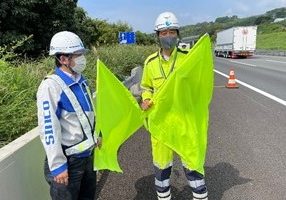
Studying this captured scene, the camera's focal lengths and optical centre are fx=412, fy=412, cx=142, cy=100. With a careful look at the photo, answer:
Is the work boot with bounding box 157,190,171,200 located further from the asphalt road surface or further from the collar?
the collar

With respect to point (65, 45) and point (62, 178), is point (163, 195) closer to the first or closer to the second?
point (62, 178)

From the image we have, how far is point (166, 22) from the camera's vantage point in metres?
4.34

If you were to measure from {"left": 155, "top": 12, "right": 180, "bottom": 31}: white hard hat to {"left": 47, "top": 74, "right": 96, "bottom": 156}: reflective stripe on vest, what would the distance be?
1386 millimetres

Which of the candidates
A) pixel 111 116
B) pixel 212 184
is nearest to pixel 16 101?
pixel 111 116

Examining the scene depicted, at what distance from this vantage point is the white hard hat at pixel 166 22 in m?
4.34

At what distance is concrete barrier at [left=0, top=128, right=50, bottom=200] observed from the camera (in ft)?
11.3

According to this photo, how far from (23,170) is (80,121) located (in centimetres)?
76

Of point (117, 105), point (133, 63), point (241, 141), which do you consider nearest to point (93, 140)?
point (117, 105)

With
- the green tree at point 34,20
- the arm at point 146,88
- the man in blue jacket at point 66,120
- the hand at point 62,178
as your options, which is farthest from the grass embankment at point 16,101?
the green tree at point 34,20

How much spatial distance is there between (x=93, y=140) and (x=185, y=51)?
4.95 ft

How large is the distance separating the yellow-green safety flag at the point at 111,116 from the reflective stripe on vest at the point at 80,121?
277mm

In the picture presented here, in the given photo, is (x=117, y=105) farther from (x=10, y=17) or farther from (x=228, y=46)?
(x=228, y=46)

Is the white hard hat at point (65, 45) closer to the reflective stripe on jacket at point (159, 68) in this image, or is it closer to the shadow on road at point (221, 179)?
the reflective stripe on jacket at point (159, 68)

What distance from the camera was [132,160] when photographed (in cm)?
666
